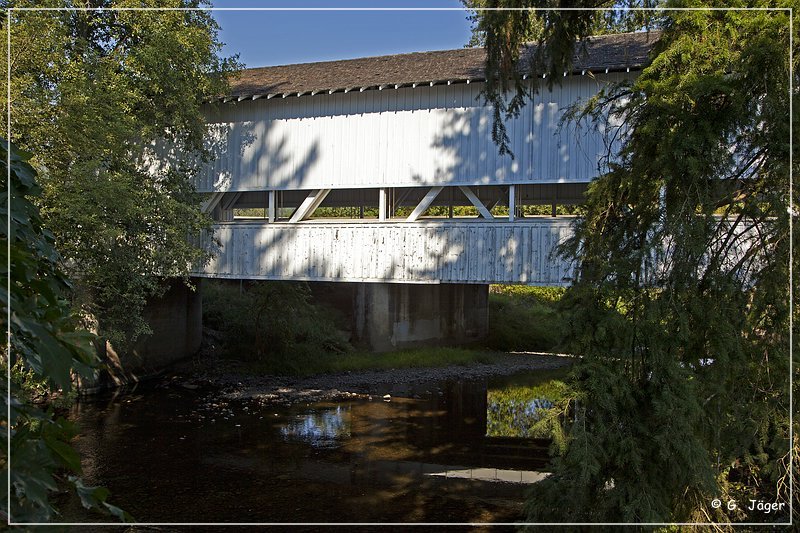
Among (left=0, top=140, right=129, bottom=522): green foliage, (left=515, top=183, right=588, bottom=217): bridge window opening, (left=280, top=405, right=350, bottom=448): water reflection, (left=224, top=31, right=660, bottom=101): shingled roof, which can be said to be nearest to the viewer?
(left=0, top=140, right=129, bottom=522): green foliage

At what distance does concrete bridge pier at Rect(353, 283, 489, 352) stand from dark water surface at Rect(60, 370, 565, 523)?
3.87 meters

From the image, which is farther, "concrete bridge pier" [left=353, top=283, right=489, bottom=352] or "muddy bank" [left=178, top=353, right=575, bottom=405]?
"concrete bridge pier" [left=353, top=283, right=489, bottom=352]

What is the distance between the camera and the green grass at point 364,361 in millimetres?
17125

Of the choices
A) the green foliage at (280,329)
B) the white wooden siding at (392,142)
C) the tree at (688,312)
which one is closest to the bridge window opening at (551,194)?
the white wooden siding at (392,142)

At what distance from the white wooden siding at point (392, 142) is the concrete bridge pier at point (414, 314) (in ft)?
18.5

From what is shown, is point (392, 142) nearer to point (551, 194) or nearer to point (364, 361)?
point (551, 194)

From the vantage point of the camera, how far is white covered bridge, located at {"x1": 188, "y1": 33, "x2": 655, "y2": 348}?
38.9ft

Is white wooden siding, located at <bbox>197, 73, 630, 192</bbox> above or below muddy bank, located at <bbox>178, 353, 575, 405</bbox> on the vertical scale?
above

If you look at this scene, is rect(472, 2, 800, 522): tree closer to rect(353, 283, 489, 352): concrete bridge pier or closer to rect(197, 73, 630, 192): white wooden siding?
rect(197, 73, 630, 192): white wooden siding

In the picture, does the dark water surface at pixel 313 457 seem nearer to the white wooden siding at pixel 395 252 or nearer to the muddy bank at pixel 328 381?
the muddy bank at pixel 328 381

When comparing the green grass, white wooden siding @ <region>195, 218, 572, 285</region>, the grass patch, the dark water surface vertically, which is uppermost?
white wooden siding @ <region>195, 218, 572, 285</region>

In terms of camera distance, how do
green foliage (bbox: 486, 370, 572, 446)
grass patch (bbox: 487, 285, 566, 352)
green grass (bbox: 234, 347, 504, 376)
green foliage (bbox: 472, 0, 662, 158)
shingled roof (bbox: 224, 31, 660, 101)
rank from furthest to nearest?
grass patch (bbox: 487, 285, 566, 352)
green grass (bbox: 234, 347, 504, 376)
green foliage (bbox: 486, 370, 572, 446)
shingled roof (bbox: 224, 31, 660, 101)
green foliage (bbox: 472, 0, 662, 158)

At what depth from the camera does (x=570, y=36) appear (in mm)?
6695

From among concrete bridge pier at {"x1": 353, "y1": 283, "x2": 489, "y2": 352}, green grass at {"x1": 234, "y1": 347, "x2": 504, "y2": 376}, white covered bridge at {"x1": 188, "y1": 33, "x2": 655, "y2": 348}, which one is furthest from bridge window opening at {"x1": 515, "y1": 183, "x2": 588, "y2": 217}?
green grass at {"x1": 234, "y1": 347, "x2": 504, "y2": 376}
